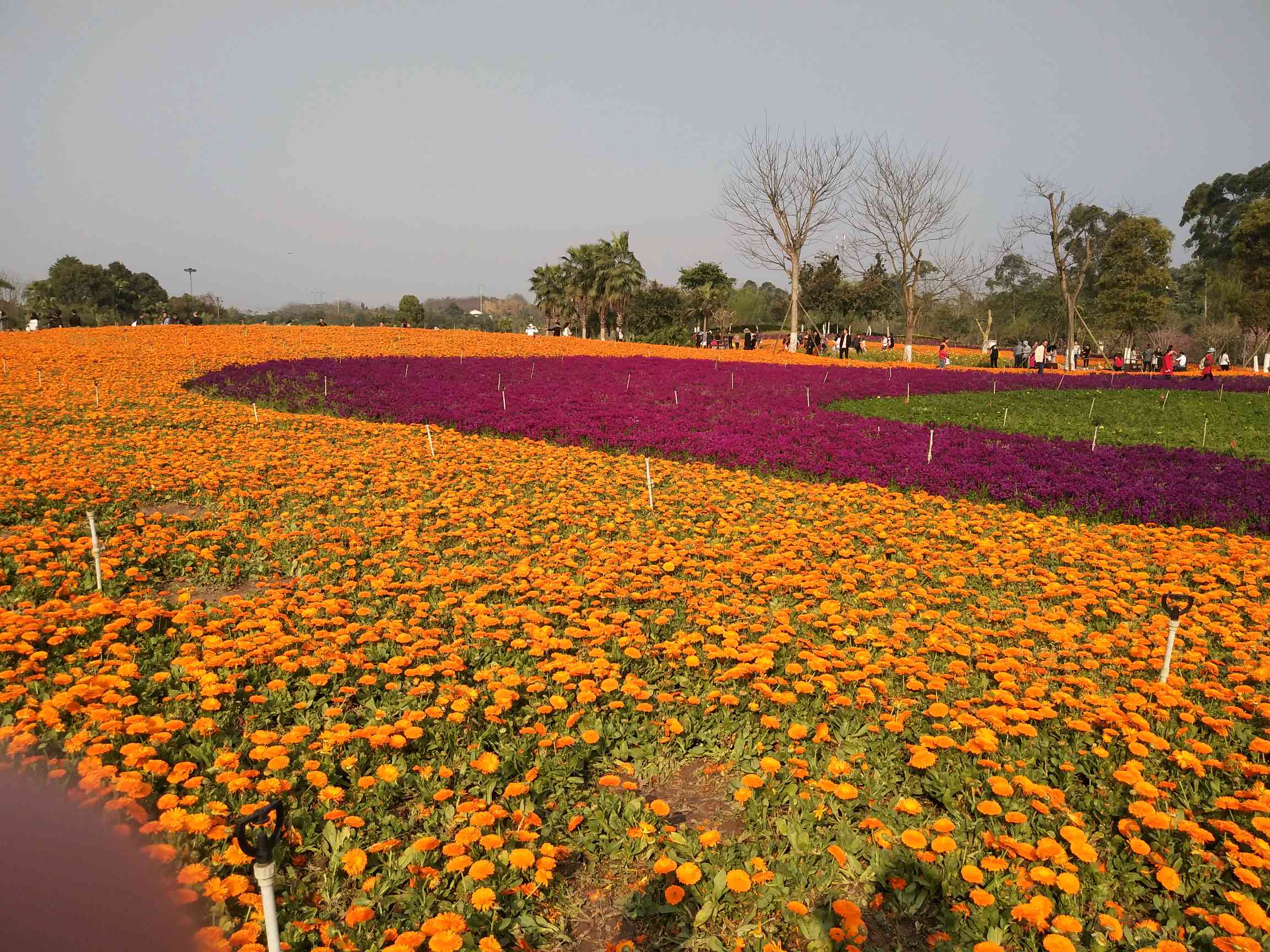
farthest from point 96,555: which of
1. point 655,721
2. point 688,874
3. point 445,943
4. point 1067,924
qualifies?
point 1067,924

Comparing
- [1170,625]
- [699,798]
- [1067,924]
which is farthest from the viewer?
[1170,625]

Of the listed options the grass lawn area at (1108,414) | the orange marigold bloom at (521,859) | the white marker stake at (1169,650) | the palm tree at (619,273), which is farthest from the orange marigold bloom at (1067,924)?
the palm tree at (619,273)

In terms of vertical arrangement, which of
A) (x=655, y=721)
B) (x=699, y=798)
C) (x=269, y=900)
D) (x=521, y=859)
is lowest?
(x=699, y=798)

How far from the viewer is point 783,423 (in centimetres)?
1455

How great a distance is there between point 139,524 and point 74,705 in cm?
408

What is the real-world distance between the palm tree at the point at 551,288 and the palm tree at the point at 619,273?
19.3 ft

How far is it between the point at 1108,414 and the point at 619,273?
4526 cm

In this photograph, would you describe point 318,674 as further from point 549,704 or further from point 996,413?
point 996,413

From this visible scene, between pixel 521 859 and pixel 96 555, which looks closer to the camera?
pixel 521 859

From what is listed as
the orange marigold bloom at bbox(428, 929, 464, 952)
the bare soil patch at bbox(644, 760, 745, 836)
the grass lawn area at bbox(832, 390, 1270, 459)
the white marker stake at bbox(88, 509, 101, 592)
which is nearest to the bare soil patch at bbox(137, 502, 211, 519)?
the white marker stake at bbox(88, 509, 101, 592)

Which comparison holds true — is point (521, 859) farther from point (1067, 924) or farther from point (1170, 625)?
point (1170, 625)

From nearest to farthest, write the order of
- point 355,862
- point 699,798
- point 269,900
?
point 269,900 < point 355,862 < point 699,798

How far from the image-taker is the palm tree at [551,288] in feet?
213

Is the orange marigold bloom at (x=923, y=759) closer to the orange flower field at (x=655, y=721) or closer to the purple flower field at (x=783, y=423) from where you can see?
the orange flower field at (x=655, y=721)
